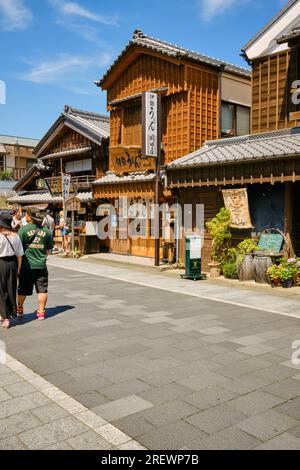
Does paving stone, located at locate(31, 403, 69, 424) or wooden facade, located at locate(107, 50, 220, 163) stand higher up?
wooden facade, located at locate(107, 50, 220, 163)

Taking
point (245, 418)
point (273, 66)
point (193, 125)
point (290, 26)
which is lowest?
point (245, 418)

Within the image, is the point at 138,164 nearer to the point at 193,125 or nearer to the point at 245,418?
the point at 193,125

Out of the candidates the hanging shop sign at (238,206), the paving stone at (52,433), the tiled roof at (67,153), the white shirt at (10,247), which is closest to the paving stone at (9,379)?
the paving stone at (52,433)

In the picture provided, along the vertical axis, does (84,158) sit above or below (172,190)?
above

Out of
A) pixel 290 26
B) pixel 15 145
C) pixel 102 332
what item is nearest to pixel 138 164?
pixel 290 26

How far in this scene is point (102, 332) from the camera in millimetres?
7180

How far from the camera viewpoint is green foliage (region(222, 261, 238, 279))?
12836 mm

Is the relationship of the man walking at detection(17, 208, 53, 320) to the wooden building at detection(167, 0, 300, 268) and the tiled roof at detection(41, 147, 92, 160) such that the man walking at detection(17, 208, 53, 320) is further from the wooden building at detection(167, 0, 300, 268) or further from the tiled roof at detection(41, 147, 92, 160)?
the tiled roof at detection(41, 147, 92, 160)

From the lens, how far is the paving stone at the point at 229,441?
3646 millimetres

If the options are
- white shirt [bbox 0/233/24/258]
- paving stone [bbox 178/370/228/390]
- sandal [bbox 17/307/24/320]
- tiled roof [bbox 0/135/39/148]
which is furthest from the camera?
tiled roof [bbox 0/135/39/148]

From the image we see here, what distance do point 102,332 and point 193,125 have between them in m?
10.8

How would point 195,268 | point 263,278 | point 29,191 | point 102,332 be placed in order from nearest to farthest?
point 102,332, point 263,278, point 195,268, point 29,191

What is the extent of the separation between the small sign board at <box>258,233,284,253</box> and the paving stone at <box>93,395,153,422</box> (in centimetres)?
839

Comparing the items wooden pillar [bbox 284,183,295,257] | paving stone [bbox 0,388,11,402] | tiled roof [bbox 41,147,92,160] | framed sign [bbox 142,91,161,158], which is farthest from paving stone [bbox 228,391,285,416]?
tiled roof [bbox 41,147,92,160]
